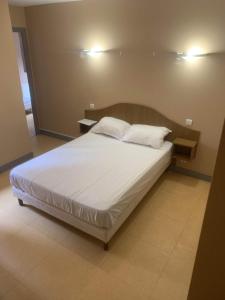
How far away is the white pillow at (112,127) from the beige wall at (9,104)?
1.28 metres

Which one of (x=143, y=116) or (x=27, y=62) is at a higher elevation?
(x=27, y=62)

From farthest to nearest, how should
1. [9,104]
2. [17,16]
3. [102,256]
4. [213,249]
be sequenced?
[17,16]
[9,104]
[102,256]
[213,249]

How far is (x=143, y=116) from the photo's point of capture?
12.0 feet

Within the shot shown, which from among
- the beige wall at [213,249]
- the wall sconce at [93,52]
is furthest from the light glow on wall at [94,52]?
the beige wall at [213,249]

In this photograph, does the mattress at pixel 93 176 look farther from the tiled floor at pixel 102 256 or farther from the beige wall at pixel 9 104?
the beige wall at pixel 9 104

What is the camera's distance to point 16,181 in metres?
2.71

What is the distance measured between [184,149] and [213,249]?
2.58 metres

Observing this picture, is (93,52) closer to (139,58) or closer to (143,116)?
(139,58)

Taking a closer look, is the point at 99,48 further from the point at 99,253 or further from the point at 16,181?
the point at 99,253

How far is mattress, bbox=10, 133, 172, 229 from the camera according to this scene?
7.21ft

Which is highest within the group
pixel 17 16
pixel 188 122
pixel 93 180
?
pixel 17 16

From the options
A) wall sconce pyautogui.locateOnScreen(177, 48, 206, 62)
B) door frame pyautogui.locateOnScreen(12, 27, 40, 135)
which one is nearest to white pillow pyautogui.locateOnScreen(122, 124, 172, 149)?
wall sconce pyautogui.locateOnScreen(177, 48, 206, 62)

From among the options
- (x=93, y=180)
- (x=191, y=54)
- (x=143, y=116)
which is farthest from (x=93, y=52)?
(x=93, y=180)

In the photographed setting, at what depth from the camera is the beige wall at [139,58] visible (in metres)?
2.88
